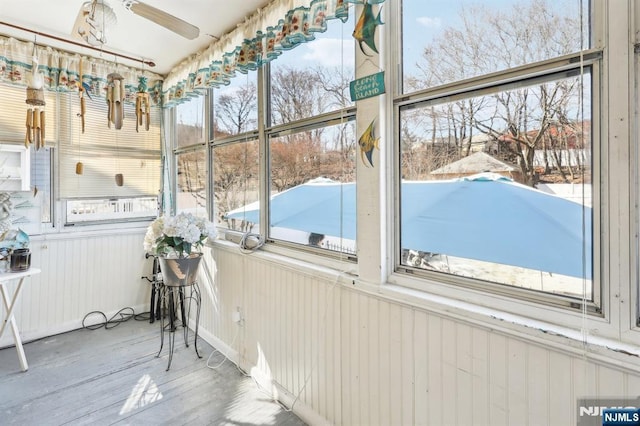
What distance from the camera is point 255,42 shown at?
2.14m

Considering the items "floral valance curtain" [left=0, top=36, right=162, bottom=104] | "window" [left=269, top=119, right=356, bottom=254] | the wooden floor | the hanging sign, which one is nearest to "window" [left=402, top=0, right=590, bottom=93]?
the hanging sign

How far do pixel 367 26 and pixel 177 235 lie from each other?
5.77 feet

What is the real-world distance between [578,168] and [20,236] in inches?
139

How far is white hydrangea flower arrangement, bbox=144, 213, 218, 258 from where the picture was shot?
7.41ft

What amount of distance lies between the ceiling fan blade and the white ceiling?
1.91 ft

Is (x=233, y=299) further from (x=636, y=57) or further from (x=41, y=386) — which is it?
(x=636, y=57)

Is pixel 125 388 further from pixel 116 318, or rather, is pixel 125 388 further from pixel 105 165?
pixel 105 165

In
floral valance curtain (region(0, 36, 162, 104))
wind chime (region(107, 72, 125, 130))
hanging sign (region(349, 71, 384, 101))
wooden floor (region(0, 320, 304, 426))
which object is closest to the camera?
hanging sign (region(349, 71, 384, 101))

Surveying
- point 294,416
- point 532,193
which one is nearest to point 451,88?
point 532,193

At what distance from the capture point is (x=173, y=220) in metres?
2.30

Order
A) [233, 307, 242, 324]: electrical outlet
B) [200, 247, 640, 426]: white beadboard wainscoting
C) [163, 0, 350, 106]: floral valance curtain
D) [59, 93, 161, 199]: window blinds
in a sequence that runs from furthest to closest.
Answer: [59, 93, 161, 199]: window blinds < [233, 307, 242, 324]: electrical outlet < [163, 0, 350, 106]: floral valance curtain < [200, 247, 640, 426]: white beadboard wainscoting

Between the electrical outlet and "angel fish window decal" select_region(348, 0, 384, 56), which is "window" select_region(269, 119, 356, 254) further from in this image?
the electrical outlet

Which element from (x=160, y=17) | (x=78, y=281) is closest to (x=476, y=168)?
(x=160, y=17)

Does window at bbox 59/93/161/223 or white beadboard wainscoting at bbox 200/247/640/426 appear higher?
window at bbox 59/93/161/223
